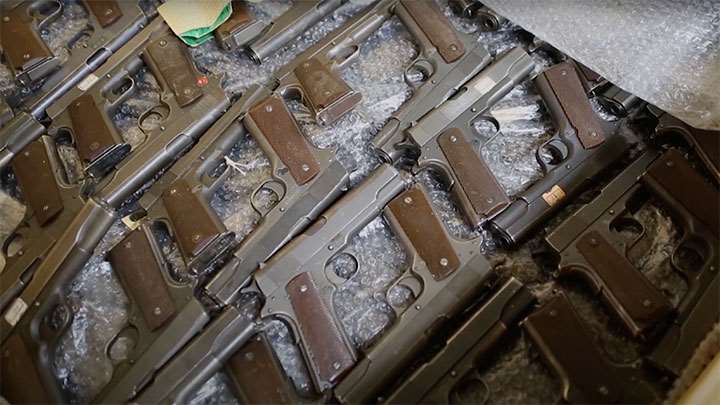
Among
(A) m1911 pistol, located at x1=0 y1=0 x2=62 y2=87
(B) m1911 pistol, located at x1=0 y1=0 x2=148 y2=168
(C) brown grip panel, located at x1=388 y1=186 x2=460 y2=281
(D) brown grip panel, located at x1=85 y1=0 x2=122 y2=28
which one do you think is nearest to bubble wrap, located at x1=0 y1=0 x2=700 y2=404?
(C) brown grip panel, located at x1=388 y1=186 x2=460 y2=281

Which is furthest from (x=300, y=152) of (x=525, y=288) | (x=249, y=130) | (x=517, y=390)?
(x=517, y=390)

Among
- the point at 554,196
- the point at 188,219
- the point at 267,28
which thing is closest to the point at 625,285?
the point at 554,196

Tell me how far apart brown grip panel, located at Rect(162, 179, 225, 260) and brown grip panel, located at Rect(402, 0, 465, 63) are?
1399 mm

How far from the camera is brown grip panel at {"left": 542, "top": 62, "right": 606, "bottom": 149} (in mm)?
3111

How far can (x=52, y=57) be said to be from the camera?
3686 millimetres

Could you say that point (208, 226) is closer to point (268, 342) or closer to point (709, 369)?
point (268, 342)

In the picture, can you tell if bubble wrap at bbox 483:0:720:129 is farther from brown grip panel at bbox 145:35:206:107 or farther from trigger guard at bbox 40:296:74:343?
trigger guard at bbox 40:296:74:343

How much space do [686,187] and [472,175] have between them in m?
0.89

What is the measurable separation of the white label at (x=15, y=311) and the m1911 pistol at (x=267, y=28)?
164cm

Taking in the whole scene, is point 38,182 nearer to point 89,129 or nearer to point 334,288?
point 89,129

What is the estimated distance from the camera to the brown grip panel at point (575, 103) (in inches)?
122

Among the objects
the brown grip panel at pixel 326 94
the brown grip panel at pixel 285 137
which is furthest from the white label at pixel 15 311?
the brown grip panel at pixel 326 94

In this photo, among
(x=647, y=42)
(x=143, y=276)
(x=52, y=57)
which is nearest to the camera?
(x=143, y=276)

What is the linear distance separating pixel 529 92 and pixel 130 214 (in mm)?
2051
